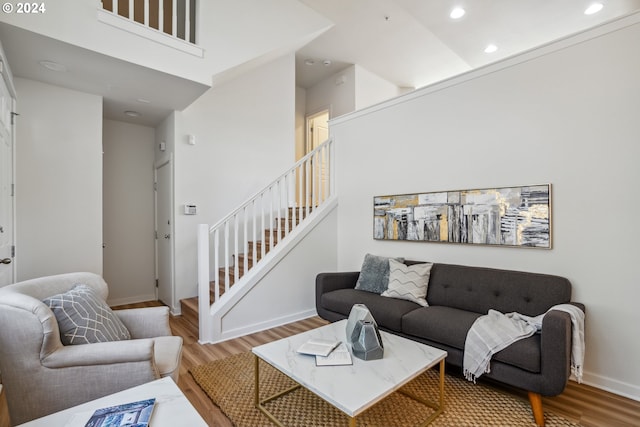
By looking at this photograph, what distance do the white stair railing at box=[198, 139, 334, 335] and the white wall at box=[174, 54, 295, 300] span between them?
1.12ft

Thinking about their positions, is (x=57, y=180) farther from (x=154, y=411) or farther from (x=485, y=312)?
(x=485, y=312)

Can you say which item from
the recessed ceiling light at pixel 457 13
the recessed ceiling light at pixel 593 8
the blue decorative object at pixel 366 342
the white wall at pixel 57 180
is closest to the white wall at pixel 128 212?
the white wall at pixel 57 180

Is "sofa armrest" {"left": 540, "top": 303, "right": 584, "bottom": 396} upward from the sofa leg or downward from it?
upward

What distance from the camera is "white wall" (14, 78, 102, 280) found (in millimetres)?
3199

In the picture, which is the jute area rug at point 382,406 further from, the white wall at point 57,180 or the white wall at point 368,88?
the white wall at point 368,88

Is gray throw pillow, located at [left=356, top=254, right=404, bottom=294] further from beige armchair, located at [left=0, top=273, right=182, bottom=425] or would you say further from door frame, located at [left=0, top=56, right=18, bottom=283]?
door frame, located at [left=0, top=56, right=18, bottom=283]

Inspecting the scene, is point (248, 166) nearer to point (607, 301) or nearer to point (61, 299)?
point (61, 299)

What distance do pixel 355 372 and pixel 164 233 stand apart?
12.0ft

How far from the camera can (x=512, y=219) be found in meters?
2.82

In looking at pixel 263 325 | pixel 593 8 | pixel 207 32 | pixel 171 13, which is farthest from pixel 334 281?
pixel 593 8

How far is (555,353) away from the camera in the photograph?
6.28 feet

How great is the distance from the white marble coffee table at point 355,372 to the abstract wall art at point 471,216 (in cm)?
139

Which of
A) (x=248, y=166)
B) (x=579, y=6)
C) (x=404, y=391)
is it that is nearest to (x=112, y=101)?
(x=248, y=166)

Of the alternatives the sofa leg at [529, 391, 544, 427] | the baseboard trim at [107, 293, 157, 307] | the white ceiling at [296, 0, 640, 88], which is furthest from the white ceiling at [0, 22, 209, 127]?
the sofa leg at [529, 391, 544, 427]
